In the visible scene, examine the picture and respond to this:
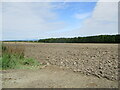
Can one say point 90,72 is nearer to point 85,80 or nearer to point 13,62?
point 85,80

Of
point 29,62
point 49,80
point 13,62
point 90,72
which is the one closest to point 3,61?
point 13,62

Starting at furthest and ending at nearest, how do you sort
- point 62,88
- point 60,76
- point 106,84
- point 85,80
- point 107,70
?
point 107,70, point 60,76, point 85,80, point 106,84, point 62,88

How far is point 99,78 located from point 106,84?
67 centimetres

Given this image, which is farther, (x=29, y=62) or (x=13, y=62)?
(x=29, y=62)

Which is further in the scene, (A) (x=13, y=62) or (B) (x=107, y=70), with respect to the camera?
(A) (x=13, y=62)

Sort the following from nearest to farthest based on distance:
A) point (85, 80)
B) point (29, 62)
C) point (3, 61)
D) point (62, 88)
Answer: point (62, 88) → point (85, 80) → point (3, 61) → point (29, 62)

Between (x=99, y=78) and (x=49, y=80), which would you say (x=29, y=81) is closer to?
(x=49, y=80)

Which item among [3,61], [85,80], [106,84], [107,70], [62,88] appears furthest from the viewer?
[3,61]

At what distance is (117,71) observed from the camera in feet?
21.9

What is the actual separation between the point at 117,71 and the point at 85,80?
156 cm

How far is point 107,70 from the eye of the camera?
6887 millimetres

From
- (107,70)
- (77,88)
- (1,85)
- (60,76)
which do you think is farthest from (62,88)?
(107,70)

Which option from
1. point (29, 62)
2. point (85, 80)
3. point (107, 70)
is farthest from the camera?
point (29, 62)

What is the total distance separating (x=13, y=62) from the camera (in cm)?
844
